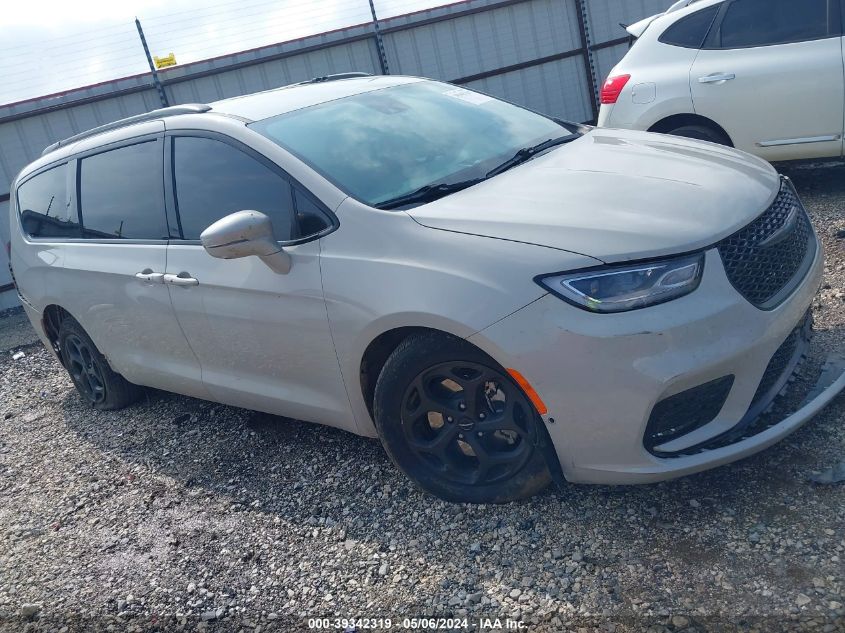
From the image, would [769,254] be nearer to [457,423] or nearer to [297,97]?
[457,423]

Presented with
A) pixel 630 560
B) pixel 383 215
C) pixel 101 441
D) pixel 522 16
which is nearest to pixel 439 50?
pixel 522 16

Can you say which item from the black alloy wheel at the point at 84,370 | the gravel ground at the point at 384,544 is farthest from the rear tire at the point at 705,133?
the black alloy wheel at the point at 84,370

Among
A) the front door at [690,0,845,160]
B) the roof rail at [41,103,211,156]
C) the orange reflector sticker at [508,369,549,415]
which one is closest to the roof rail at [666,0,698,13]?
the front door at [690,0,845,160]

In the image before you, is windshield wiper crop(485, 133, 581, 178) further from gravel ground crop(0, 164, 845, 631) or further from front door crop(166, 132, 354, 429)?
gravel ground crop(0, 164, 845, 631)

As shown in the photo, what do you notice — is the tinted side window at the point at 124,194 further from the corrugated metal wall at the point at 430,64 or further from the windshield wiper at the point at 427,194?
the corrugated metal wall at the point at 430,64

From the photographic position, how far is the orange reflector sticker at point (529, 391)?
2.89m

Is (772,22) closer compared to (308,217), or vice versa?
(308,217)

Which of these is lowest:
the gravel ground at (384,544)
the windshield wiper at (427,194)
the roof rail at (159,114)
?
the gravel ground at (384,544)

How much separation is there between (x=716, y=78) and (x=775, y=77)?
426 mm

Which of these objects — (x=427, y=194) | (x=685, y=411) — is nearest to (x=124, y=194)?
(x=427, y=194)

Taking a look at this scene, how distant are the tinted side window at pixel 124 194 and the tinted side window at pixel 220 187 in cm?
20

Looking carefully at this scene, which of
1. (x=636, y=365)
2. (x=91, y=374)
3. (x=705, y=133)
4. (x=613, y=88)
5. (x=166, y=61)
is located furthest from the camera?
(x=166, y=61)

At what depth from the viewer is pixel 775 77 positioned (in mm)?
6184

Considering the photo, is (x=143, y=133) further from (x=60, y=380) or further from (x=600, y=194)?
(x=60, y=380)
